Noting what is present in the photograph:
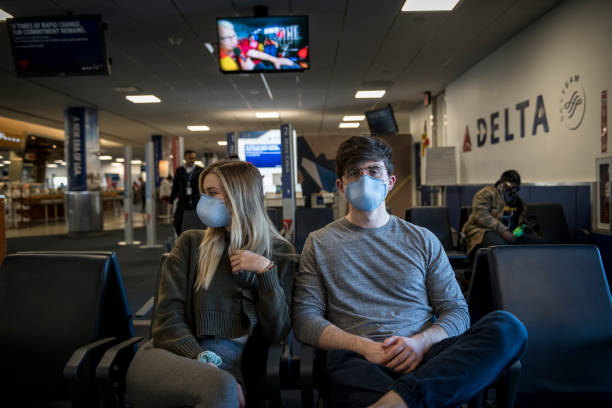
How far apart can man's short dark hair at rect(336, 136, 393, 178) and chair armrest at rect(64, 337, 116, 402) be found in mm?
1068

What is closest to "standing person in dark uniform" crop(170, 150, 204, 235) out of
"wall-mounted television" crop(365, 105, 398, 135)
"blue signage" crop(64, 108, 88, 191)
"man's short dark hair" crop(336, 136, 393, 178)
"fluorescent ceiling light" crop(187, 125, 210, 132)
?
"man's short dark hair" crop(336, 136, 393, 178)

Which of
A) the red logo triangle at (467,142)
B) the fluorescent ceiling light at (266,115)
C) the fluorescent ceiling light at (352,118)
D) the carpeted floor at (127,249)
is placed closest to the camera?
the carpeted floor at (127,249)

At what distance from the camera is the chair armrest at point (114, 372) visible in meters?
1.41

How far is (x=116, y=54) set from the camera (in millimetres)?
6684

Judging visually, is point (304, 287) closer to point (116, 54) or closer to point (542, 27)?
point (542, 27)

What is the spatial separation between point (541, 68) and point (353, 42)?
7.92 feet

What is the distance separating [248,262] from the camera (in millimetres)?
1542

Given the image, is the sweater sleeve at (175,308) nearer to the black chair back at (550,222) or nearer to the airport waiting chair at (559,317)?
the airport waiting chair at (559,317)

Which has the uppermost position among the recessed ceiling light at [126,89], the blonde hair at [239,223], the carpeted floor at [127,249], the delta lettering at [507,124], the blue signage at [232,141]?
the recessed ceiling light at [126,89]

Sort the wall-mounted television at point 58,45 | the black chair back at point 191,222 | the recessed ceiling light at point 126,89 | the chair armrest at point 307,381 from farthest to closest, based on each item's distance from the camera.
→ 1. the recessed ceiling light at point 126,89
2. the wall-mounted television at point 58,45
3. the black chair back at point 191,222
4. the chair armrest at point 307,381

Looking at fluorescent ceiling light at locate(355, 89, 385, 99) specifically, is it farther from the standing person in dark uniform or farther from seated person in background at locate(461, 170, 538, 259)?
seated person in background at locate(461, 170, 538, 259)

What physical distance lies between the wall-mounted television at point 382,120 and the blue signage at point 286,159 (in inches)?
239

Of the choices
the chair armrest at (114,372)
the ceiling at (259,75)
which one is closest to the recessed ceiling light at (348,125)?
the ceiling at (259,75)

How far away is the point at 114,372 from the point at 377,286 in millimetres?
928
